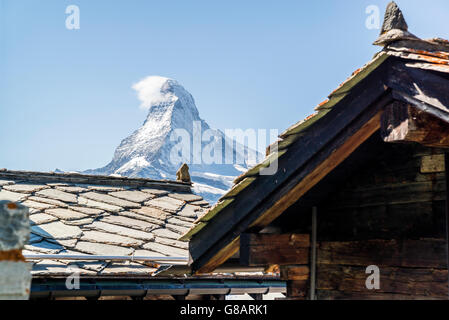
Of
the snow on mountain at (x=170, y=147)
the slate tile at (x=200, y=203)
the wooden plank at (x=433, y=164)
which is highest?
the snow on mountain at (x=170, y=147)

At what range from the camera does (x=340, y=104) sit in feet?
11.9

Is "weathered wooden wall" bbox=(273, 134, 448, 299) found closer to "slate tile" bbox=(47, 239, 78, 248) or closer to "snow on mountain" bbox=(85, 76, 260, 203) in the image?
"slate tile" bbox=(47, 239, 78, 248)

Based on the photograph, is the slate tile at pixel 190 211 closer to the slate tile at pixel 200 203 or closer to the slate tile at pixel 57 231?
the slate tile at pixel 200 203

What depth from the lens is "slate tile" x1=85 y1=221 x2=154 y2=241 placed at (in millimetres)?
6816

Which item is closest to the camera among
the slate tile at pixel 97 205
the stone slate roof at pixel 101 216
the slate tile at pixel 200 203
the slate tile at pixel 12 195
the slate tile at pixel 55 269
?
the slate tile at pixel 55 269

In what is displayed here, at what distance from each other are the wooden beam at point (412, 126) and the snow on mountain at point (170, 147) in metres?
130

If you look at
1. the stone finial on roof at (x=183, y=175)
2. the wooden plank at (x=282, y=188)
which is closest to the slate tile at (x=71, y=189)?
the stone finial on roof at (x=183, y=175)

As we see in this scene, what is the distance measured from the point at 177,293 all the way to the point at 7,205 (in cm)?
373

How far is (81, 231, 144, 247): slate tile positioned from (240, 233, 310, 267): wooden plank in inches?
93.4

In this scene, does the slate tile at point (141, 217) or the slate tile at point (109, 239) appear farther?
the slate tile at point (141, 217)

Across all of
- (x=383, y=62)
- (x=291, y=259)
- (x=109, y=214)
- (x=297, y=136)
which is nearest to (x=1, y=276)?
(x=297, y=136)

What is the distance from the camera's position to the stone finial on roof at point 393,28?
129 inches
